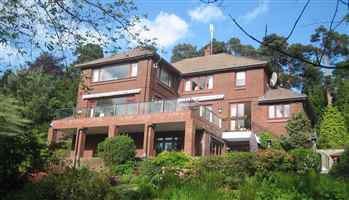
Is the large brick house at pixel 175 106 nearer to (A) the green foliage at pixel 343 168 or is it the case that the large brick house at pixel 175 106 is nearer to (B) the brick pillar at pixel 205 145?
(B) the brick pillar at pixel 205 145

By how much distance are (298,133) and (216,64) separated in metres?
10.1

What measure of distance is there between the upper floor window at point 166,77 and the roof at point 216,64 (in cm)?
137

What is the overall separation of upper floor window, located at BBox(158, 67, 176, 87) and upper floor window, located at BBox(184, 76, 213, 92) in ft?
4.32

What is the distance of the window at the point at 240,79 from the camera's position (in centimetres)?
3490

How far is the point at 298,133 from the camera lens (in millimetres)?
30375

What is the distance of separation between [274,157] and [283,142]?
551 inches

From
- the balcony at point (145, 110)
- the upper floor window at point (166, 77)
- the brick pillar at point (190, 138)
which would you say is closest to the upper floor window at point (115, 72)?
the upper floor window at point (166, 77)

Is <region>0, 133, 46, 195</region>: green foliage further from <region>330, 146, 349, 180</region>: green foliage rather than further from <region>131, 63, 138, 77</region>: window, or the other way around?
<region>131, 63, 138, 77</region>: window

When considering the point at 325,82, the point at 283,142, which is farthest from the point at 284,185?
the point at 325,82

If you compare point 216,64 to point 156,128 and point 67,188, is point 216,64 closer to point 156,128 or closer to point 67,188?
point 156,128

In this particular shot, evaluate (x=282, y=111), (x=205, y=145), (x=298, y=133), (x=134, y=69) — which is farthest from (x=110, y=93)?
(x=298, y=133)

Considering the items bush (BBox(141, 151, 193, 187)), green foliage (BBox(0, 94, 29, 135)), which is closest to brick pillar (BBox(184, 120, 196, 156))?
bush (BBox(141, 151, 193, 187))

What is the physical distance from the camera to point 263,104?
33.7 m

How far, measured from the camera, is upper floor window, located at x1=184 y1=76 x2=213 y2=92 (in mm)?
36344
